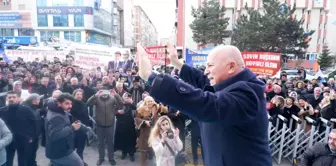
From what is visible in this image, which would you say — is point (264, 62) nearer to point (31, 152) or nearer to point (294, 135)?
point (294, 135)

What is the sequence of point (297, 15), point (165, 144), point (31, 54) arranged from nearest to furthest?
point (165, 144), point (31, 54), point (297, 15)

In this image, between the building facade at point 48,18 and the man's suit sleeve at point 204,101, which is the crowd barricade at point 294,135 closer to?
the man's suit sleeve at point 204,101

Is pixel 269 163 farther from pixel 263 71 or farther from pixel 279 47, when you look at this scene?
pixel 279 47

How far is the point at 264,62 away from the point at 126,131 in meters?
6.11

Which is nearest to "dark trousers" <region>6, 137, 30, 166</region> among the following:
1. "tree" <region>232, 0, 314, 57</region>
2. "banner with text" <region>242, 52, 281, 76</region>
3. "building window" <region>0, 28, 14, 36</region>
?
"banner with text" <region>242, 52, 281, 76</region>

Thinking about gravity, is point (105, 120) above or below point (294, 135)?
above

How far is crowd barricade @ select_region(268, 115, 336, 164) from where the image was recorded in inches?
246

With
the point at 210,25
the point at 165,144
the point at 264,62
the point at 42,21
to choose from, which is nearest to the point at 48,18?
the point at 42,21

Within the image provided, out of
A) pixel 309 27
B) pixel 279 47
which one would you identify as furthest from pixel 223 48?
pixel 309 27

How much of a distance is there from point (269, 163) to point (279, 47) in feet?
104

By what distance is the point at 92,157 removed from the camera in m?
6.65

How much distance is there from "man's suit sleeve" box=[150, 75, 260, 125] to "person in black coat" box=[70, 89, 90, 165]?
16.6 ft

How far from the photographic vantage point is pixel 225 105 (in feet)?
4.12

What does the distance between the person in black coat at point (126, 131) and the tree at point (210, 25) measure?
29.7 metres
